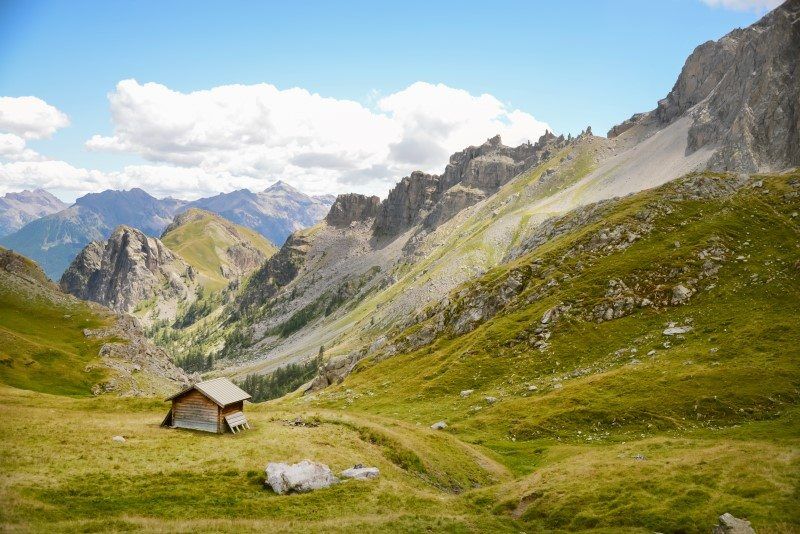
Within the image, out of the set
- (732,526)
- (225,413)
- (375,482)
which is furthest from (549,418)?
(225,413)

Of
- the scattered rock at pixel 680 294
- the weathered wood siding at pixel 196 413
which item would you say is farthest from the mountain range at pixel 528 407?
the weathered wood siding at pixel 196 413

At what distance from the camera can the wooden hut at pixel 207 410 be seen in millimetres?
48656

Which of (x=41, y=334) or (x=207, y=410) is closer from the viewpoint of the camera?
(x=207, y=410)

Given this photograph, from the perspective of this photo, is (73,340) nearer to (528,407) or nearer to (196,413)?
(196,413)

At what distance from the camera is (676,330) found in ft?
240

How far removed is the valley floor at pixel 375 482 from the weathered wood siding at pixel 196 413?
6.23 ft

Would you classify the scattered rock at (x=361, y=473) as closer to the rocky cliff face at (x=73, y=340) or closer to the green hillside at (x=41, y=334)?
the green hillside at (x=41, y=334)

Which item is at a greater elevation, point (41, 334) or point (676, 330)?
point (41, 334)

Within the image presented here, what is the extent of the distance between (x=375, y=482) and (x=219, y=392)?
20587 millimetres

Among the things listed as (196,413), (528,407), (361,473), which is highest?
(196,413)

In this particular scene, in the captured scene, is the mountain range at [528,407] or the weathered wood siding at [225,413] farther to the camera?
the weathered wood siding at [225,413]

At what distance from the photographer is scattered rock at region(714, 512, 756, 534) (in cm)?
2656

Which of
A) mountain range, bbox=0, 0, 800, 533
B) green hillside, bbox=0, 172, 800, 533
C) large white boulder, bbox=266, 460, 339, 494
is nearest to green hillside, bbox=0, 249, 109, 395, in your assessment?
mountain range, bbox=0, 0, 800, 533

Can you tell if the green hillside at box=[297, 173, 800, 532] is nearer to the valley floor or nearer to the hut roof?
the valley floor
